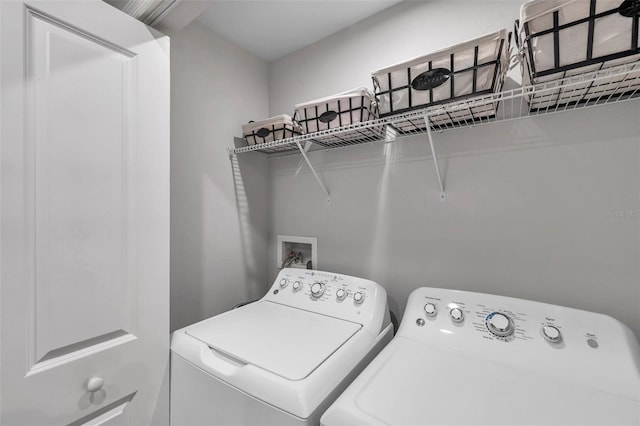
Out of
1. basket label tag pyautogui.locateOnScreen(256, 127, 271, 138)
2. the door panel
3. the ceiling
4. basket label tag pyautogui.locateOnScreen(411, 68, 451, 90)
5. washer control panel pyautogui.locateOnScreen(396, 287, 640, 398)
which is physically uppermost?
the ceiling

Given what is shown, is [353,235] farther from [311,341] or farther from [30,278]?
[30,278]

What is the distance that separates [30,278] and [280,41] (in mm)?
1765

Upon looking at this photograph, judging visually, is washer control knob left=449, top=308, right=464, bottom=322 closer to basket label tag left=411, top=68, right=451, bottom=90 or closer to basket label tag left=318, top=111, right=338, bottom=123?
basket label tag left=411, top=68, right=451, bottom=90

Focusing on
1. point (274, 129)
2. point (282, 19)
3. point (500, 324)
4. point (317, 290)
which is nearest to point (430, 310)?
point (500, 324)

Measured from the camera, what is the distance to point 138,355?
0.97 metres

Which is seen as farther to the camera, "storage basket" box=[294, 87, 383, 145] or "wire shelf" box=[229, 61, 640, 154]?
"storage basket" box=[294, 87, 383, 145]

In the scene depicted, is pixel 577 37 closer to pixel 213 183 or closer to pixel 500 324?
pixel 500 324

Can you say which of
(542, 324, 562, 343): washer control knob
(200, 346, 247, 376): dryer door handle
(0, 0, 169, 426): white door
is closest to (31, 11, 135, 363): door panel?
(0, 0, 169, 426): white door

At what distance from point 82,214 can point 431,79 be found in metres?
1.29

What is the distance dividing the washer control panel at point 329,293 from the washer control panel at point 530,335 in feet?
0.64

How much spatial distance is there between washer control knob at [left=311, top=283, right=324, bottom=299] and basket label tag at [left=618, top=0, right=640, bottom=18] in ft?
4.58

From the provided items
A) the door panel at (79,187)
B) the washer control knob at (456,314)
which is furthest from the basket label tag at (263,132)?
the washer control knob at (456,314)

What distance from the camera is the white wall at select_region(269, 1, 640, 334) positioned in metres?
1.04

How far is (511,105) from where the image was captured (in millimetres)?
1199
